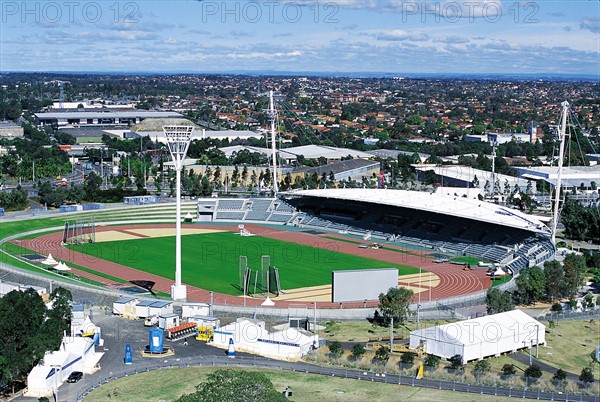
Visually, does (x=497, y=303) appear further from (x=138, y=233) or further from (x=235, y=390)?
(x=138, y=233)

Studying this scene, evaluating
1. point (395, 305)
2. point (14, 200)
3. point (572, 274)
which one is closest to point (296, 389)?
point (395, 305)

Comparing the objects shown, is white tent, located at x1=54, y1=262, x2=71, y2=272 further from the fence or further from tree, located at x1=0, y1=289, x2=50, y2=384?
the fence

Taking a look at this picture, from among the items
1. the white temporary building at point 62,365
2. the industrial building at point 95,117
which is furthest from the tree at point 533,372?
the industrial building at point 95,117

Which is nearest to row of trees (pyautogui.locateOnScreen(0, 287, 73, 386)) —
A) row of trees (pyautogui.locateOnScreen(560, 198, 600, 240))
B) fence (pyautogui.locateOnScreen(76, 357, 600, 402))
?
fence (pyautogui.locateOnScreen(76, 357, 600, 402))

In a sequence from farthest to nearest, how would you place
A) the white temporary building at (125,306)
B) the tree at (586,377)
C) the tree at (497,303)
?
the white temporary building at (125,306) < the tree at (497,303) < the tree at (586,377)

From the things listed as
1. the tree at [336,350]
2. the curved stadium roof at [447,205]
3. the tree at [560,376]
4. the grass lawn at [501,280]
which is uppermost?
the curved stadium roof at [447,205]

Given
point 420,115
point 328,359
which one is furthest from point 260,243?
point 420,115

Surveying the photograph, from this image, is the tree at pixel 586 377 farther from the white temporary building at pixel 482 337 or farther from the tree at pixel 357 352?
the tree at pixel 357 352
